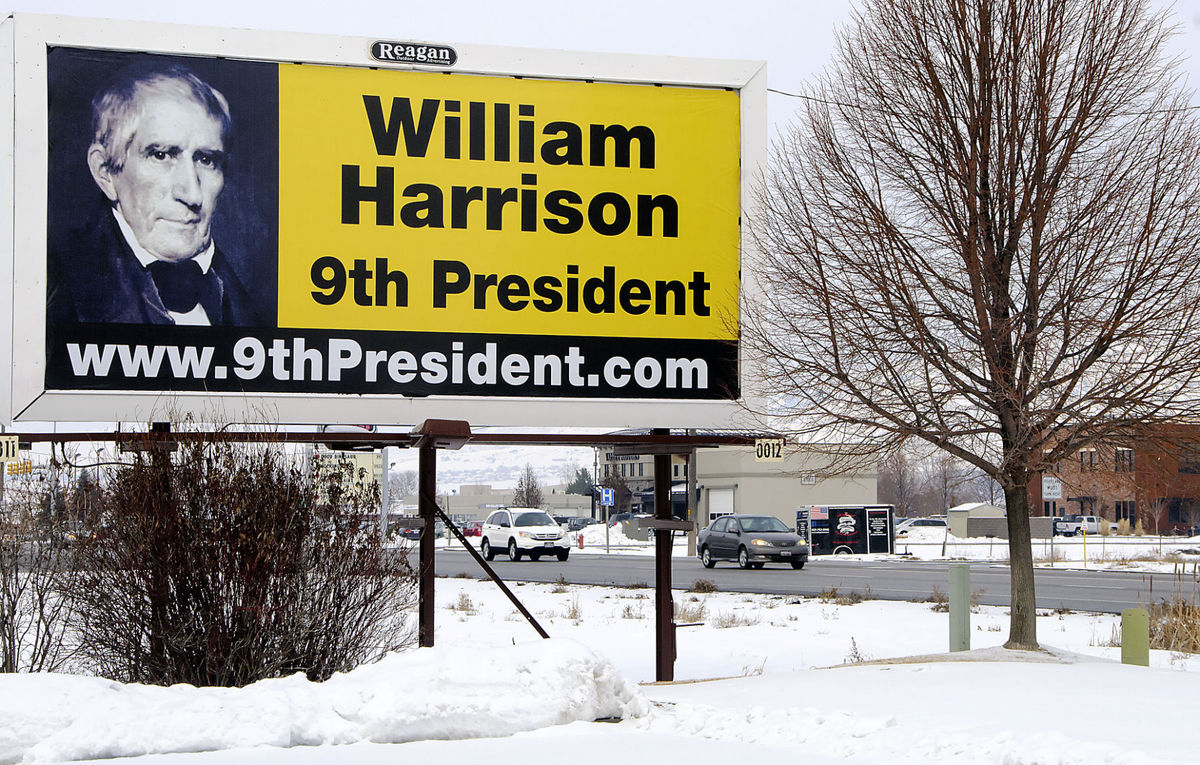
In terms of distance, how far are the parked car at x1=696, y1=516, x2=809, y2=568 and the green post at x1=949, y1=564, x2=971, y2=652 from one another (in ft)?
64.4

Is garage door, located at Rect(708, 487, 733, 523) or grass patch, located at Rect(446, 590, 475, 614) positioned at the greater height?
garage door, located at Rect(708, 487, 733, 523)

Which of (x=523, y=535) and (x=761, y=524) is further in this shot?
(x=523, y=535)

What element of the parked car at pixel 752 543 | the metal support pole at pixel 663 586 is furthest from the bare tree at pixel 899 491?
the metal support pole at pixel 663 586

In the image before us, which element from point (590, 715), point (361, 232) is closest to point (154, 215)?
point (361, 232)

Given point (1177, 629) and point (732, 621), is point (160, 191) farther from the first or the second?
point (1177, 629)

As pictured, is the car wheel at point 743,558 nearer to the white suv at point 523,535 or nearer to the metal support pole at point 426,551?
the white suv at point 523,535

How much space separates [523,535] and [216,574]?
95.4 feet

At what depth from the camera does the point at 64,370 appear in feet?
32.0

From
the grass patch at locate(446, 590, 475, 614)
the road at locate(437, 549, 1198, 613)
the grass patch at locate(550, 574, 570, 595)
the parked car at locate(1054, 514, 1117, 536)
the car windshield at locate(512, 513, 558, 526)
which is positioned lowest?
the parked car at locate(1054, 514, 1117, 536)

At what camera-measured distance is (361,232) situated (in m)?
10.1

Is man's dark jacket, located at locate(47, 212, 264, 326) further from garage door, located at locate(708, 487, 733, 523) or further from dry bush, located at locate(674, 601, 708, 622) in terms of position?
garage door, located at locate(708, 487, 733, 523)

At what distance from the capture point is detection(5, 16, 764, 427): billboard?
9789 millimetres

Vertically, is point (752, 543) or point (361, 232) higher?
point (361, 232)

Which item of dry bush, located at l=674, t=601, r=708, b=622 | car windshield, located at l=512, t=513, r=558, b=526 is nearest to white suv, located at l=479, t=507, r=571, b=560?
car windshield, located at l=512, t=513, r=558, b=526
